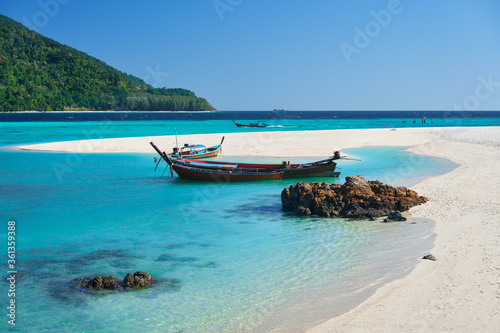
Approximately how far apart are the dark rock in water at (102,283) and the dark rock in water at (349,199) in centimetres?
797

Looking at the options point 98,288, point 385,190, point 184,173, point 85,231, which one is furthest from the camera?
point 184,173

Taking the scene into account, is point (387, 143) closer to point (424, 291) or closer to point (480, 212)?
point (480, 212)

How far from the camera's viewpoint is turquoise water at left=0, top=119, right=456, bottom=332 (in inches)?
323

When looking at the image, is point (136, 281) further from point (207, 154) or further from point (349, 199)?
point (207, 154)

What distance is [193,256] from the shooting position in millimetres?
11656

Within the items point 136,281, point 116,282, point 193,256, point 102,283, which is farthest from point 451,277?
point 102,283

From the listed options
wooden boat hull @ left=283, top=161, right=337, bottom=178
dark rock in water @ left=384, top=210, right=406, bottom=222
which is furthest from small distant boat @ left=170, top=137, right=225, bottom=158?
dark rock in water @ left=384, top=210, right=406, bottom=222

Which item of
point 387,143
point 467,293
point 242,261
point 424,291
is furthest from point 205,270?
point 387,143

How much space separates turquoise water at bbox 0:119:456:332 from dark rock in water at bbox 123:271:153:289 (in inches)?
11.0

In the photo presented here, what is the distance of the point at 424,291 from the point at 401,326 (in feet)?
5.48

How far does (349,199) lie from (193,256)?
6.50 m

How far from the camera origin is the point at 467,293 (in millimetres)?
8391

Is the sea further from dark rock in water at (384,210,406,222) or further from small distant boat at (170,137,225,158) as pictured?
small distant boat at (170,137,225,158)

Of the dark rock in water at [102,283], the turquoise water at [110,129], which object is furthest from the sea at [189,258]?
the turquoise water at [110,129]
